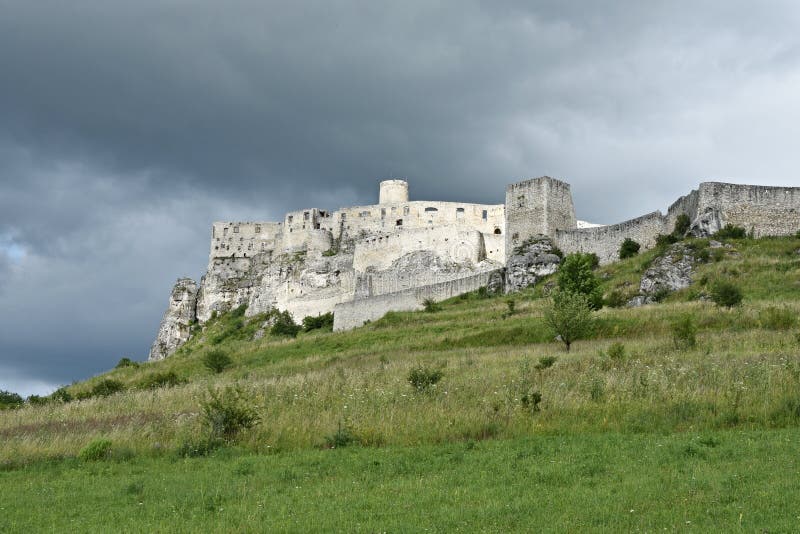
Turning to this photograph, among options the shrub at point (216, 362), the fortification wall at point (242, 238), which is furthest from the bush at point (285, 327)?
the fortification wall at point (242, 238)

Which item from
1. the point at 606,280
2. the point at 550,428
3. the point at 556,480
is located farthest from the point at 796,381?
the point at 606,280

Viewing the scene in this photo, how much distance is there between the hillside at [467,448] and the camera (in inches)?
336

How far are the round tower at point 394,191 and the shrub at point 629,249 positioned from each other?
1609 inches

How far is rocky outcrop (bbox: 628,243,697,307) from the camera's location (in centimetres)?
3841

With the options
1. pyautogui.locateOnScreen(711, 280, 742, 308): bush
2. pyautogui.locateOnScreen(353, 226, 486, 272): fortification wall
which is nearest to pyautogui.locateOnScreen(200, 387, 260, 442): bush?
pyautogui.locateOnScreen(711, 280, 742, 308): bush

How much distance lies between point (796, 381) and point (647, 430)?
373 centimetres

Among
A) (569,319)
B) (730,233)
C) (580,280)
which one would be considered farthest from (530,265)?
(569,319)

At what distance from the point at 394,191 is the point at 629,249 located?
42.6 meters

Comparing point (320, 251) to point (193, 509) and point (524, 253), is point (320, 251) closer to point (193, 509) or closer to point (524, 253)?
point (524, 253)

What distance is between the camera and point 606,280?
44.5 meters

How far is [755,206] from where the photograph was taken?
4509 cm

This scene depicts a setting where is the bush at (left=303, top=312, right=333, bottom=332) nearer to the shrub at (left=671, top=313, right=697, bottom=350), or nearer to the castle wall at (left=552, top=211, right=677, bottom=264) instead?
the castle wall at (left=552, top=211, right=677, bottom=264)

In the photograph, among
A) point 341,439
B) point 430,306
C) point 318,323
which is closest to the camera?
point 341,439

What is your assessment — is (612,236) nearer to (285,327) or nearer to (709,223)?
(709,223)
